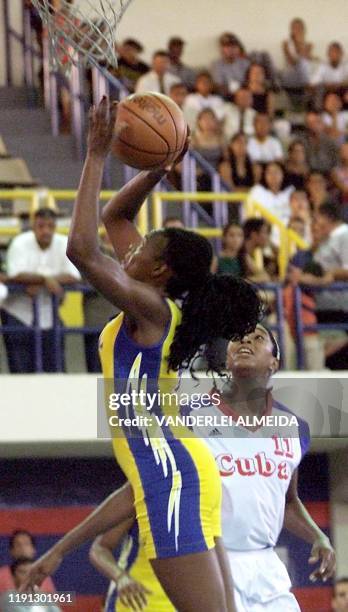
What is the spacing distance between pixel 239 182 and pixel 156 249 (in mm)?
7146

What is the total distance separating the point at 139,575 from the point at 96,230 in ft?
4.66

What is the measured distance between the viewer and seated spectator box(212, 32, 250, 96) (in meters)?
13.8

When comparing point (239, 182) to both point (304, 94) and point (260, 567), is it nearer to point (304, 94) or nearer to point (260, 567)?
point (304, 94)

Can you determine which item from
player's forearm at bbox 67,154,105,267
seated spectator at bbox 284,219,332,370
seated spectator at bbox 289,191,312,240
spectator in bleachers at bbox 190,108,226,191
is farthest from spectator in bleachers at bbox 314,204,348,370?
player's forearm at bbox 67,154,105,267

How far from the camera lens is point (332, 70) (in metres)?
14.6

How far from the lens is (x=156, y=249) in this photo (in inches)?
182

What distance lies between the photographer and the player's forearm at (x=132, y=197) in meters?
4.93

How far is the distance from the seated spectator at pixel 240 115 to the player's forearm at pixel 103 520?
26.4ft

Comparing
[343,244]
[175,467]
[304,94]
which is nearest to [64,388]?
[343,244]

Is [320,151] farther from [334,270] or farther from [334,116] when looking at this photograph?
[334,270]

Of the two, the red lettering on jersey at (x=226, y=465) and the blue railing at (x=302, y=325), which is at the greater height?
the red lettering on jersey at (x=226, y=465)

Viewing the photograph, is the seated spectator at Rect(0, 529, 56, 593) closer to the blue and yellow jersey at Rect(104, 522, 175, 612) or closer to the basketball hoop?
the blue and yellow jersey at Rect(104, 522, 175, 612)

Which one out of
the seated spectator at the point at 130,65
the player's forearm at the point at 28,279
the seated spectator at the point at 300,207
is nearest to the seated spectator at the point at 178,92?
the seated spectator at the point at 130,65

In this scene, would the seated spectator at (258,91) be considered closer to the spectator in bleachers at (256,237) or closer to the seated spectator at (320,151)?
the seated spectator at (320,151)
